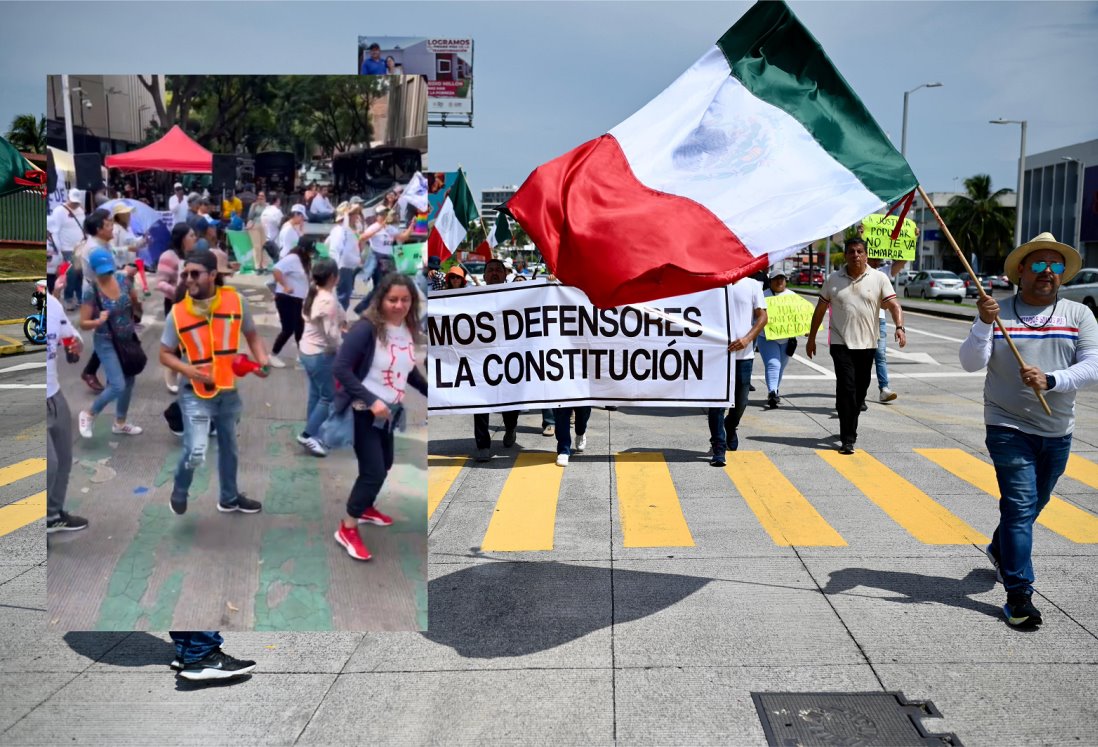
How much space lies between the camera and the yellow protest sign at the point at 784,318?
518 inches

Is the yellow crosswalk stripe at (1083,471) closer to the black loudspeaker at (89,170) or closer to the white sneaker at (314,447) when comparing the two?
the white sneaker at (314,447)

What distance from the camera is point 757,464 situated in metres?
9.80

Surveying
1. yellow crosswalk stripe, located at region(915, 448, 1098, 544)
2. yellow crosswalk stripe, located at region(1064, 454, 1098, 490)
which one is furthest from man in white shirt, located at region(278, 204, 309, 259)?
yellow crosswalk stripe, located at region(1064, 454, 1098, 490)

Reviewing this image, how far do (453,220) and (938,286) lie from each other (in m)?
33.7

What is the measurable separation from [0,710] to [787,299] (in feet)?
34.9

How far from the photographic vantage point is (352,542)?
427 centimetres

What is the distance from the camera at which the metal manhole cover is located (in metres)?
4.24

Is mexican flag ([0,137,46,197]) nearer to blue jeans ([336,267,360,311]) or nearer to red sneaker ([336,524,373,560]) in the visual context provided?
blue jeans ([336,267,360,311])

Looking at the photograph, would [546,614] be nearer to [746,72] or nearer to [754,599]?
[754,599]

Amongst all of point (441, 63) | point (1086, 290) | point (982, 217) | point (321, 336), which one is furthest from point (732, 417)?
point (982, 217)

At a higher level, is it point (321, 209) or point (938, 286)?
point (321, 209)

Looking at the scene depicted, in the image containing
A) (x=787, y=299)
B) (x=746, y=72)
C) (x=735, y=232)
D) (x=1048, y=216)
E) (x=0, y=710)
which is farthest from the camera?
(x=1048, y=216)

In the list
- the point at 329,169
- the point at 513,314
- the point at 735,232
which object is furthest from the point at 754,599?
the point at 513,314

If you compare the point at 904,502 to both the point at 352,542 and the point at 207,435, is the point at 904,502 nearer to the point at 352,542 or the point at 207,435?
the point at 352,542
